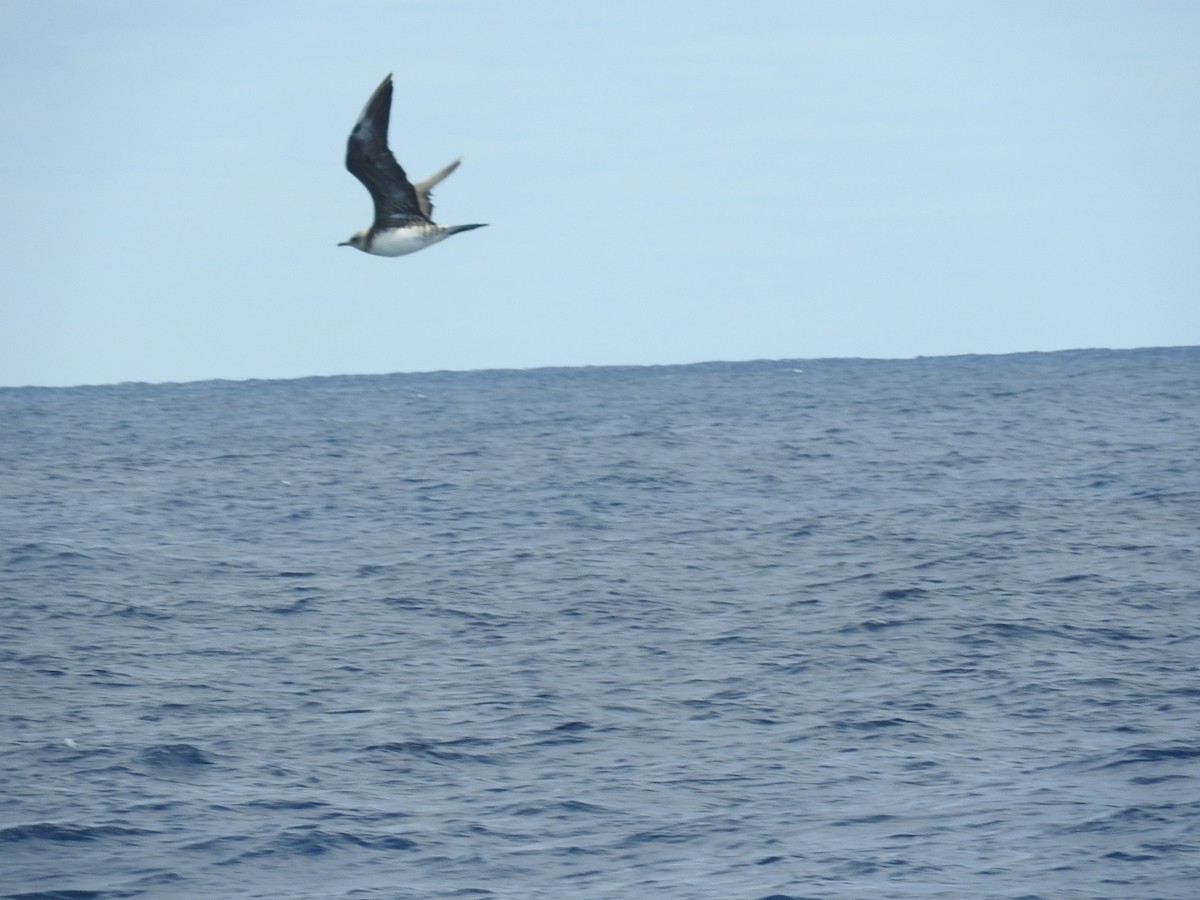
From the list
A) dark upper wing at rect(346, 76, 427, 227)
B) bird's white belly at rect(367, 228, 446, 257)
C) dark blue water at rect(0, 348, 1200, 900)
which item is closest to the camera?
dark upper wing at rect(346, 76, 427, 227)

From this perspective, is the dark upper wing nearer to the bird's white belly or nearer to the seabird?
the seabird

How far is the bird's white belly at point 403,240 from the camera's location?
1428 centimetres

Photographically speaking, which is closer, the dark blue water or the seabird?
the seabird

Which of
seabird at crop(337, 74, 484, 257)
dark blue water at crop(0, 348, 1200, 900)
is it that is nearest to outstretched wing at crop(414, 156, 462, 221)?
seabird at crop(337, 74, 484, 257)

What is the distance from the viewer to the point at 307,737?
61.0 feet

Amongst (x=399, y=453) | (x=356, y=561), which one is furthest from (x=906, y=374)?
(x=356, y=561)

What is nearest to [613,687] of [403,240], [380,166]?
[403,240]

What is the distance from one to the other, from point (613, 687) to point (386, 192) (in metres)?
8.51

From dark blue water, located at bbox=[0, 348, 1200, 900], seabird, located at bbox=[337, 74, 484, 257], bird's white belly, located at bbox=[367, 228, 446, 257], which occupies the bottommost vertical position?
dark blue water, located at bbox=[0, 348, 1200, 900]

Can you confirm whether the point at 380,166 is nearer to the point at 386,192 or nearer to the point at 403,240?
the point at 386,192

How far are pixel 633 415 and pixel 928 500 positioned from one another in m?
40.8

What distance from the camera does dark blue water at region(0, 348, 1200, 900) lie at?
48.1 ft

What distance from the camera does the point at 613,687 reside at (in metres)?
20.6

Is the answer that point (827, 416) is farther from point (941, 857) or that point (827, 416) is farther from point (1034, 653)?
point (941, 857)
